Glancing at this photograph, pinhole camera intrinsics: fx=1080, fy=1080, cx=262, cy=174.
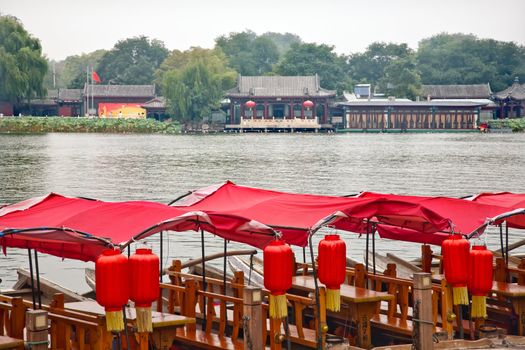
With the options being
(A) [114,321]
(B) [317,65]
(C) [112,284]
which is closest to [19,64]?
(B) [317,65]

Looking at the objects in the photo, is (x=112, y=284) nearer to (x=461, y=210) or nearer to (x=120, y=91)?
(x=461, y=210)

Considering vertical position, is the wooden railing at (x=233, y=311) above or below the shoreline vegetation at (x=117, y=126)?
above

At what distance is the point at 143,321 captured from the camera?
468 inches

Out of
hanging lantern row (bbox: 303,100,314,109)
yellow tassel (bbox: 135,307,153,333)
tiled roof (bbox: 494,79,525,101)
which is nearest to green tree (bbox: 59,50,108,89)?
hanging lantern row (bbox: 303,100,314,109)

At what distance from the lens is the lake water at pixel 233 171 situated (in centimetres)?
3125

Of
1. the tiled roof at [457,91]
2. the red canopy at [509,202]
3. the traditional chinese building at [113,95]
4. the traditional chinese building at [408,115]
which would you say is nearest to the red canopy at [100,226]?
the red canopy at [509,202]

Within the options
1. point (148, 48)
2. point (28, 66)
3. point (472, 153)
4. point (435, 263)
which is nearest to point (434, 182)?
point (472, 153)

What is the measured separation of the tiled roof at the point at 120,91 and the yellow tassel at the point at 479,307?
116232mm

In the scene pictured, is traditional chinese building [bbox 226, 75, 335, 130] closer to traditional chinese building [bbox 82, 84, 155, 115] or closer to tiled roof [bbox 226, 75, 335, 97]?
tiled roof [bbox 226, 75, 335, 97]

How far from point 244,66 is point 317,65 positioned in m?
21.4

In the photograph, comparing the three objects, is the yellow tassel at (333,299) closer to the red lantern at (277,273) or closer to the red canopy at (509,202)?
the red lantern at (277,273)

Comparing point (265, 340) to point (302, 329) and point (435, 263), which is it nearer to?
point (302, 329)

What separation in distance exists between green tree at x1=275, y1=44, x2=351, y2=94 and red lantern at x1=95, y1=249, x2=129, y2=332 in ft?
404

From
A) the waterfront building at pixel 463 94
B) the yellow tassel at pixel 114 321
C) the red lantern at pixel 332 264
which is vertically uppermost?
the red lantern at pixel 332 264
